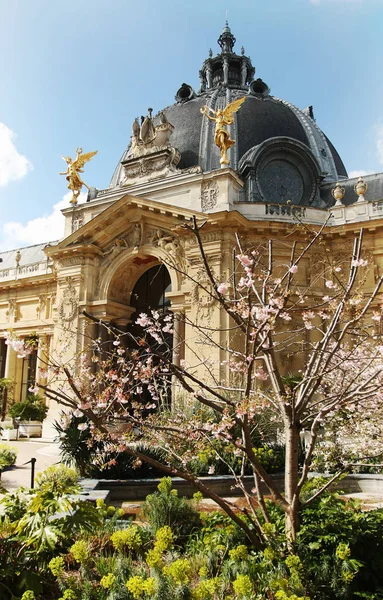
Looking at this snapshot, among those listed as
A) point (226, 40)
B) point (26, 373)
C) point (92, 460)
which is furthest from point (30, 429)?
point (226, 40)

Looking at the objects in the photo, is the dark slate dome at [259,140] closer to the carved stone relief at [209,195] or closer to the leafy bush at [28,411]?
the carved stone relief at [209,195]

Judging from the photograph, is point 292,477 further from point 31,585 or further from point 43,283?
point 43,283

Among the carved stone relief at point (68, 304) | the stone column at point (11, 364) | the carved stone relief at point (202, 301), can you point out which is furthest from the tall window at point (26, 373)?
the carved stone relief at point (202, 301)

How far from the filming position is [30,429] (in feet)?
79.0

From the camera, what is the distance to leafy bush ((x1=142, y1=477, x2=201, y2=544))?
6.54 m

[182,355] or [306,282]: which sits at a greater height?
[306,282]

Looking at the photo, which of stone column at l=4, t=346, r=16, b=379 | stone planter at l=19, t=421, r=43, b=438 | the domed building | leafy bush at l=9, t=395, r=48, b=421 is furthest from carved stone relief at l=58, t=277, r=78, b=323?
stone column at l=4, t=346, r=16, b=379

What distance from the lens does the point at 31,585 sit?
436 cm

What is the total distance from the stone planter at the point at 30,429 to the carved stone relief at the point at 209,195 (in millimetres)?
13325

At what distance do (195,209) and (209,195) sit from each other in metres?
0.84

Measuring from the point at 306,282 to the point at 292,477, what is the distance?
16327 mm

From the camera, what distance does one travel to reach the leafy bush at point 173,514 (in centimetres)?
654

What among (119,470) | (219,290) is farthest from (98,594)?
(119,470)

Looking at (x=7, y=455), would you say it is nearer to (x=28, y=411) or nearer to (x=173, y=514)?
(x=173, y=514)
